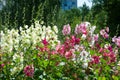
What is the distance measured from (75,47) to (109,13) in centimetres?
2465

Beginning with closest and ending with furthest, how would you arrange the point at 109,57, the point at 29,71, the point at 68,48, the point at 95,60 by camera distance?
the point at 29,71
the point at 95,60
the point at 109,57
the point at 68,48

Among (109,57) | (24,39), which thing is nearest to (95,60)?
(109,57)

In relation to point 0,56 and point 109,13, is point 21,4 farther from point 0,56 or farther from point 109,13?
point 0,56

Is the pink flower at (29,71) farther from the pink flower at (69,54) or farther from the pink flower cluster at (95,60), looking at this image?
the pink flower cluster at (95,60)

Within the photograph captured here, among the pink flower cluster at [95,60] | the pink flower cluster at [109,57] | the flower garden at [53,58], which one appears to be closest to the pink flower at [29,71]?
the flower garden at [53,58]

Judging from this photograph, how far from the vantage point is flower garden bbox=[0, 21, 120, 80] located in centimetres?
522

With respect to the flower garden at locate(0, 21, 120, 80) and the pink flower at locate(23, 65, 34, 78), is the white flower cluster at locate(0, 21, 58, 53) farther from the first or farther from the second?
the pink flower at locate(23, 65, 34, 78)

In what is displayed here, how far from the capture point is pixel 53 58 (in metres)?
5.50

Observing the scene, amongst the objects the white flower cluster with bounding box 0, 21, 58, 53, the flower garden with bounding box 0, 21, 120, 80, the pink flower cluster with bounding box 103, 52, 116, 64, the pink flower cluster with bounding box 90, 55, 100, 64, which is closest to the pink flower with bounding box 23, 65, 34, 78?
the flower garden with bounding box 0, 21, 120, 80

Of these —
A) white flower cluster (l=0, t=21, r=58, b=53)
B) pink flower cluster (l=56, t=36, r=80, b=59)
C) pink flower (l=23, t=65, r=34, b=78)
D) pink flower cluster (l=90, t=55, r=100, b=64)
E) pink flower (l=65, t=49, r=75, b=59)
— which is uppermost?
white flower cluster (l=0, t=21, r=58, b=53)

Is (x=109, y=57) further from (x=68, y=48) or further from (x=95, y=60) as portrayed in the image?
(x=68, y=48)

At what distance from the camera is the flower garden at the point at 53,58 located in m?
5.22

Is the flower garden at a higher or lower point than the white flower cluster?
lower

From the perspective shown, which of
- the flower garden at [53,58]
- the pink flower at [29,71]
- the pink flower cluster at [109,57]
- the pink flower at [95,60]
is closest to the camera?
the pink flower at [29,71]
